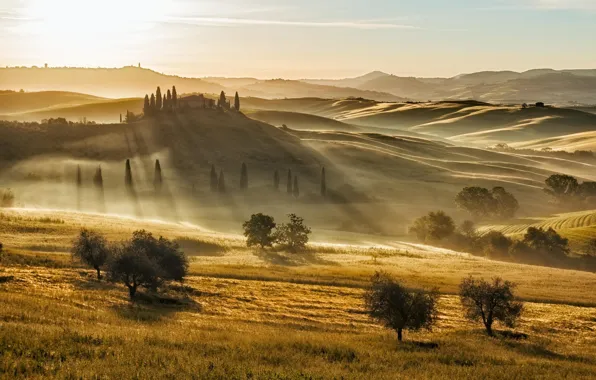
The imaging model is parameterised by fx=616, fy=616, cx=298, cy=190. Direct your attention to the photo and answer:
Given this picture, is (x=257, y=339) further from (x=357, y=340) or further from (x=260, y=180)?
→ (x=260, y=180)

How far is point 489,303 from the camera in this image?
42.9 meters

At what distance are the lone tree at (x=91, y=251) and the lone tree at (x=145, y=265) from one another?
10.9 ft

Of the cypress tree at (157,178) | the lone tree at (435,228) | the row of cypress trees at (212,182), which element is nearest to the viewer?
the lone tree at (435,228)

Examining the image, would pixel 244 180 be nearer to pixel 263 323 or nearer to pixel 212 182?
pixel 212 182

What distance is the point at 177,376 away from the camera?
18.5 metres

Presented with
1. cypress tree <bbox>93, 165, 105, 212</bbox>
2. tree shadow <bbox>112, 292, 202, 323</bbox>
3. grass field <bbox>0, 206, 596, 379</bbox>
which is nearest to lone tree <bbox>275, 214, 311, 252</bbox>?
grass field <bbox>0, 206, 596, 379</bbox>

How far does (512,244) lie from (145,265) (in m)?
67.4

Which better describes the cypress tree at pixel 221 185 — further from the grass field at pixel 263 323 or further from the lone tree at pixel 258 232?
the grass field at pixel 263 323

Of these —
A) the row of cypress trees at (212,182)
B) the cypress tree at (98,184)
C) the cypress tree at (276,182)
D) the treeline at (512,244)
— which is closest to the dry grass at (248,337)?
the treeline at (512,244)

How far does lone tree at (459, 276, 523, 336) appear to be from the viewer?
4284cm

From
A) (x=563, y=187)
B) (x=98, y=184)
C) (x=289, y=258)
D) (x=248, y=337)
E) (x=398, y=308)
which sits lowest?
(x=289, y=258)

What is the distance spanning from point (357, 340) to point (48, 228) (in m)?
56.6

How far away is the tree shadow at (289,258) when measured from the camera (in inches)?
2854

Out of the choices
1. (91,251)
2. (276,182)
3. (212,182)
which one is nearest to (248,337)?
(91,251)
